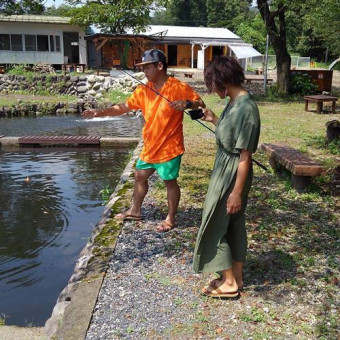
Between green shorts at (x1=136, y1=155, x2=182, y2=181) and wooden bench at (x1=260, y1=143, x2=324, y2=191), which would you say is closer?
green shorts at (x1=136, y1=155, x2=182, y2=181)

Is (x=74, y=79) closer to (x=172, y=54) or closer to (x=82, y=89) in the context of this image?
(x=82, y=89)

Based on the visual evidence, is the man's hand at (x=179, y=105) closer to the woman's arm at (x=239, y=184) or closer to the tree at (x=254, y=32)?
the woman's arm at (x=239, y=184)

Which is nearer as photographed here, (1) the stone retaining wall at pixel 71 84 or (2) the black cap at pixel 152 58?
(2) the black cap at pixel 152 58

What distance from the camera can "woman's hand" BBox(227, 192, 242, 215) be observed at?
279cm

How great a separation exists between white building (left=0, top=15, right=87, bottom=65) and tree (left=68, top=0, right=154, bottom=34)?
123 cm

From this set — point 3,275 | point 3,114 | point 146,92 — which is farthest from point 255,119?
point 3,114

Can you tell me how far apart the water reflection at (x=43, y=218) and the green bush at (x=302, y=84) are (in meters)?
10.0

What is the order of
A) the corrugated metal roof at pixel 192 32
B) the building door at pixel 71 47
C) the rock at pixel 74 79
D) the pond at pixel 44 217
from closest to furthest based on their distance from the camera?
the pond at pixel 44 217, the rock at pixel 74 79, the building door at pixel 71 47, the corrugated metal roof at pixel 192 32

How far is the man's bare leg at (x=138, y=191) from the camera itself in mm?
4259

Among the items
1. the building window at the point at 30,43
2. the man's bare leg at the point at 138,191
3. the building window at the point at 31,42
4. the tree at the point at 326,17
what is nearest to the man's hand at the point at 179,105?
the man's bare leg at the point at 138,191

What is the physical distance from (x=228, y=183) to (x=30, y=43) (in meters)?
29.2

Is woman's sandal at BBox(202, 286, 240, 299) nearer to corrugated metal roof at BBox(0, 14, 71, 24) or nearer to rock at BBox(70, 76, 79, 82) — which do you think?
rock at BBox(70, 76, 79, 82)

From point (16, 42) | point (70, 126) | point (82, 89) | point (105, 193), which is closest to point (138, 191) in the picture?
point (105, 193)

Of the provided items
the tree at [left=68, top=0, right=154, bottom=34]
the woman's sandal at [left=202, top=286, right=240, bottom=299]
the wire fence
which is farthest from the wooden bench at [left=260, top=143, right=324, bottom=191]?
the wire fence
